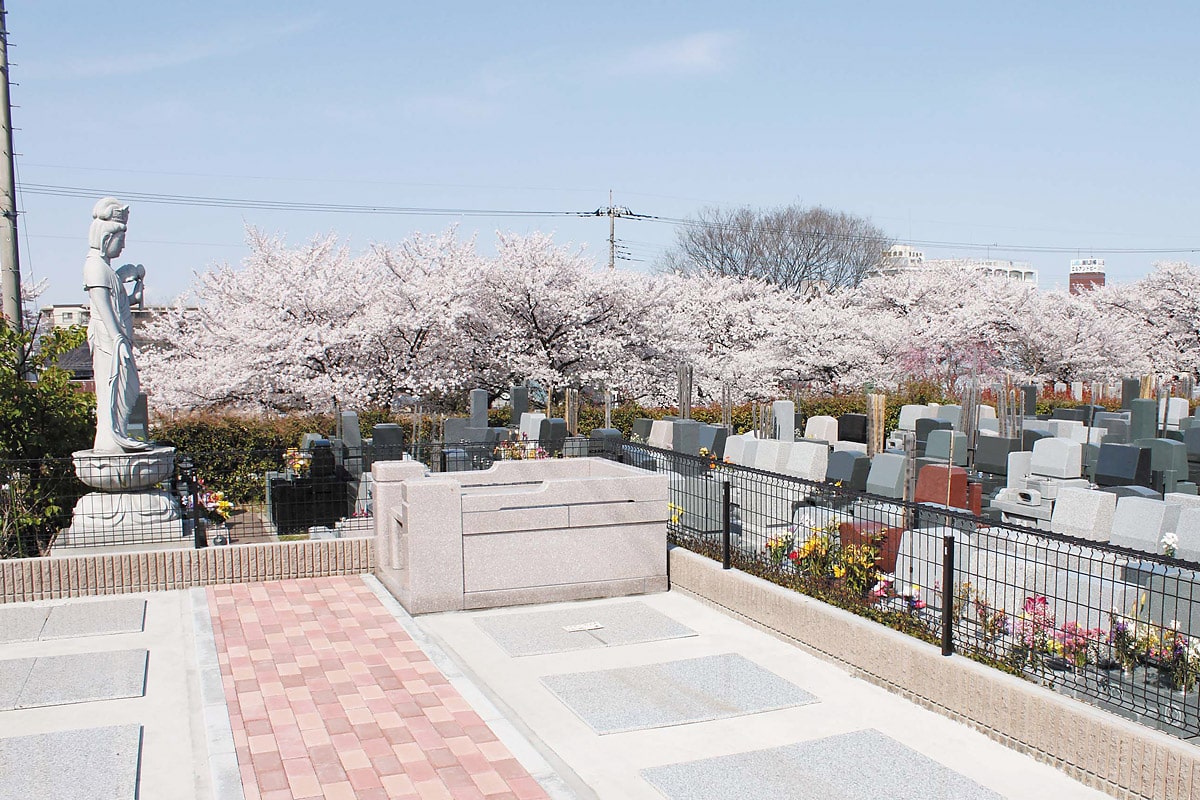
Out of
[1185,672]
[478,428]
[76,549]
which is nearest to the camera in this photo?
[1185,672]

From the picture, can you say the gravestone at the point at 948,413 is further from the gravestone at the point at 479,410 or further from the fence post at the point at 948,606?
the fence post at the point at 948,606

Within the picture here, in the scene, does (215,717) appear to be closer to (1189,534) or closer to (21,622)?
(21,622)

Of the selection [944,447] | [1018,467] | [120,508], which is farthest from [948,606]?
[944,447]

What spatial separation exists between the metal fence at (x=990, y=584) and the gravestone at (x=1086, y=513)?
40.0 inches

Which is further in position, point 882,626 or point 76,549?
point 76,549

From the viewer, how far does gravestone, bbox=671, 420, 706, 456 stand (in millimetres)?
18875

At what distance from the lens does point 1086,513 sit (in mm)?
9477

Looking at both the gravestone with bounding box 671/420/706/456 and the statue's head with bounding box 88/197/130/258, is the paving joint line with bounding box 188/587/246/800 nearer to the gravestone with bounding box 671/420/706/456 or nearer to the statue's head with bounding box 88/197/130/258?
the statue's head with bounding box 88/197/130/258

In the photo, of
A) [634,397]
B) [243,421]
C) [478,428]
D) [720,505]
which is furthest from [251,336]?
[720,505]

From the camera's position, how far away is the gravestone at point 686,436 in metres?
18.9

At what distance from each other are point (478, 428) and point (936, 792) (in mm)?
13397

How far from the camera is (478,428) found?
17.7 meters

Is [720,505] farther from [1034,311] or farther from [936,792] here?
[1034,311]

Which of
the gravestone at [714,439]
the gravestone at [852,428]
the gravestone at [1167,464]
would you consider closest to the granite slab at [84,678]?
the gravestone at [714,439]
